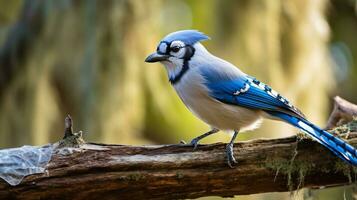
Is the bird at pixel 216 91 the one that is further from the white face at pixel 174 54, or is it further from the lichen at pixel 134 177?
the lichen at pixel 134 177

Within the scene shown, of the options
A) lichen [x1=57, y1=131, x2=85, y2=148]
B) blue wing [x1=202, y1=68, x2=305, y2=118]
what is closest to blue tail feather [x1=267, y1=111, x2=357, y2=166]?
blue wing [x1=202, y1=68, x2=305, y2=118]

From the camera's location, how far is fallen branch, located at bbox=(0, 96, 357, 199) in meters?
2.73

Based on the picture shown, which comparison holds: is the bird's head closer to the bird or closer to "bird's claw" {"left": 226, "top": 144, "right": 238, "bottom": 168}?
the bird

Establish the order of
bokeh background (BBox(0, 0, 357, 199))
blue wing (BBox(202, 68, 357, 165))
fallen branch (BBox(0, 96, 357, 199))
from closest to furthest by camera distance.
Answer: fallen branch (BBox(0, 96, 357, 199)), blue wing (BBox(202, 68, 357, 165)), bokeh background (BBox(0, 0, 357, 199))

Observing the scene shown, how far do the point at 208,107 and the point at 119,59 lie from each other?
137 centimetres

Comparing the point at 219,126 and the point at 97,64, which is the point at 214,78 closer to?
the point at 219,126

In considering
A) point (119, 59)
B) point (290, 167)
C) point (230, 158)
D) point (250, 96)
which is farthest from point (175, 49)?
point (119, 59)

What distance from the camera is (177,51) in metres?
3.09

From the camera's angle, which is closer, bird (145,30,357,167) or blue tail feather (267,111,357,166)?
blue tail feather (267,111,357,166)

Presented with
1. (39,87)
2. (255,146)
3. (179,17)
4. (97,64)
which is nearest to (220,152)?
(255,146)

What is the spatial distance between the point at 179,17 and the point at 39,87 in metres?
→ 2.05

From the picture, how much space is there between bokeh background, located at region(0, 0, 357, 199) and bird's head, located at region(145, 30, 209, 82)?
1151 millimetres

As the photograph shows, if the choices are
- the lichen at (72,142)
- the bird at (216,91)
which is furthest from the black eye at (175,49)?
the lichen at (72,142)

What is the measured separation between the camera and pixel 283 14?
14.7 ft
